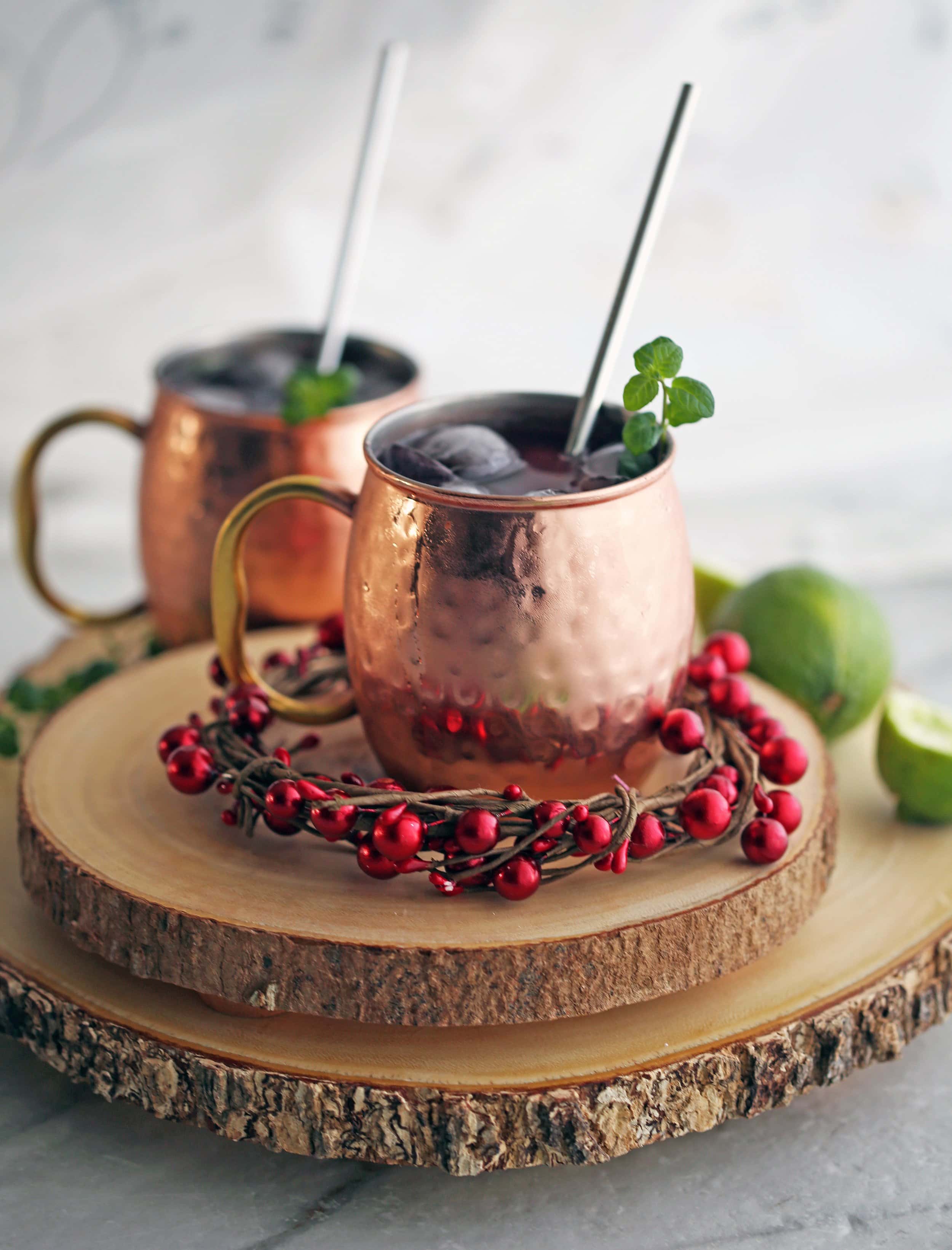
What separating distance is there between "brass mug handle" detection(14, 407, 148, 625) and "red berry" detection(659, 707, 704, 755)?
1.95 feet

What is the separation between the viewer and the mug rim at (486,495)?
2.52ft

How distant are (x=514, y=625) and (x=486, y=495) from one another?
0.08m

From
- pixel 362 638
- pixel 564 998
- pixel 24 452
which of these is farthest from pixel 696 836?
pixel 24 452

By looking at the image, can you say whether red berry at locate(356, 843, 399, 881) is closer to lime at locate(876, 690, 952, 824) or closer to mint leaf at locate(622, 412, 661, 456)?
mint leaf at locate(622, 412, 661, 456)

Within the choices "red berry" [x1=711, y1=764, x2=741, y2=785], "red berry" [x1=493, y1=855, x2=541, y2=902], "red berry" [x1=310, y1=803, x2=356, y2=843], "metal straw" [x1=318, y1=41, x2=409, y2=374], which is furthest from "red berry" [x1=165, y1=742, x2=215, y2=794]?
"metal straw" [x1=318, y1=41, x2=409, y2=374]

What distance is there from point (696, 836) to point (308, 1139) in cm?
28

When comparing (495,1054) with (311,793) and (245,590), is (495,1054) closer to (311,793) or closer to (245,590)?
(311,793)

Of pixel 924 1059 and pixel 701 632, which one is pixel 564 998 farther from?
pixel 701 632

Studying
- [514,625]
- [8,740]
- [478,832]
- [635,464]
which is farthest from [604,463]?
[8,740]

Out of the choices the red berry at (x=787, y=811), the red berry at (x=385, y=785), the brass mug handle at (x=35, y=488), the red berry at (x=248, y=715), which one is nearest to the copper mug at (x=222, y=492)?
the brass mug handle at (x=35, y=488)

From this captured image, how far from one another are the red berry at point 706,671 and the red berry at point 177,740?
0.33 m

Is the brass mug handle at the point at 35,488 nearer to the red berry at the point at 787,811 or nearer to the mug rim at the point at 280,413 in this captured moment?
the mug rim at the point at 280,413

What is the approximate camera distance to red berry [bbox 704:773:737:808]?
2.73 ft

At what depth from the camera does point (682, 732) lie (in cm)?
85
